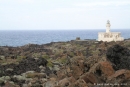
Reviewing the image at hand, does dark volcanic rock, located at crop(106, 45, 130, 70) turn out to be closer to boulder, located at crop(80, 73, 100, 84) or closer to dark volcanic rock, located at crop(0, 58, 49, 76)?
boulder, located at crop(80, 73, 100, 84)

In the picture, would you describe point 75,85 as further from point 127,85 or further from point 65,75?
Answer: point 65,75

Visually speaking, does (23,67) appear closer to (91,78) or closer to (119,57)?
(119,57)

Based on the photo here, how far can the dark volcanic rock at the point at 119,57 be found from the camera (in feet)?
56.3

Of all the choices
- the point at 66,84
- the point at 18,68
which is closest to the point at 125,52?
the point at 66,84

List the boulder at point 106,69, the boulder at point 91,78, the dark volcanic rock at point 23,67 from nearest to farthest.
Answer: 1. the boulder at point 91,78
2. the boulder at point 106,69
3. the dark volcanic rock at point 23,67

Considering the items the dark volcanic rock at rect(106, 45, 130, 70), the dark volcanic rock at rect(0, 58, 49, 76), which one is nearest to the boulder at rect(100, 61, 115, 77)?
the dark volcanic rock at rect(106, 45, 130, 70)

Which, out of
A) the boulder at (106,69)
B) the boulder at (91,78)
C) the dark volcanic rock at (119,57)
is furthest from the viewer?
the dark volcanic rock at (119,57)

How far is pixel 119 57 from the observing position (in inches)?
715

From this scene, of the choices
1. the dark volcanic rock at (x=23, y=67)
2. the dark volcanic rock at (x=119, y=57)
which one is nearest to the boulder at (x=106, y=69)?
the dark volcanic rock at (x=119, y=57)

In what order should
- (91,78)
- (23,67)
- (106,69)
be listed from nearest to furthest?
(91,78), (106,69), (23,67)

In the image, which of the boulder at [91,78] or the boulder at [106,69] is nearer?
the boulder at [91,78]

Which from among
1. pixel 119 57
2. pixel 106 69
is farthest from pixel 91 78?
pixel 119 57

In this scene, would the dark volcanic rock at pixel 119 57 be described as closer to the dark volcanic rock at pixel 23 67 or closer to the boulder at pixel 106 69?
the boulder at pixel 106 69

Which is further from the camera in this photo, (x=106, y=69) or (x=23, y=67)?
(x=23, y=67)
